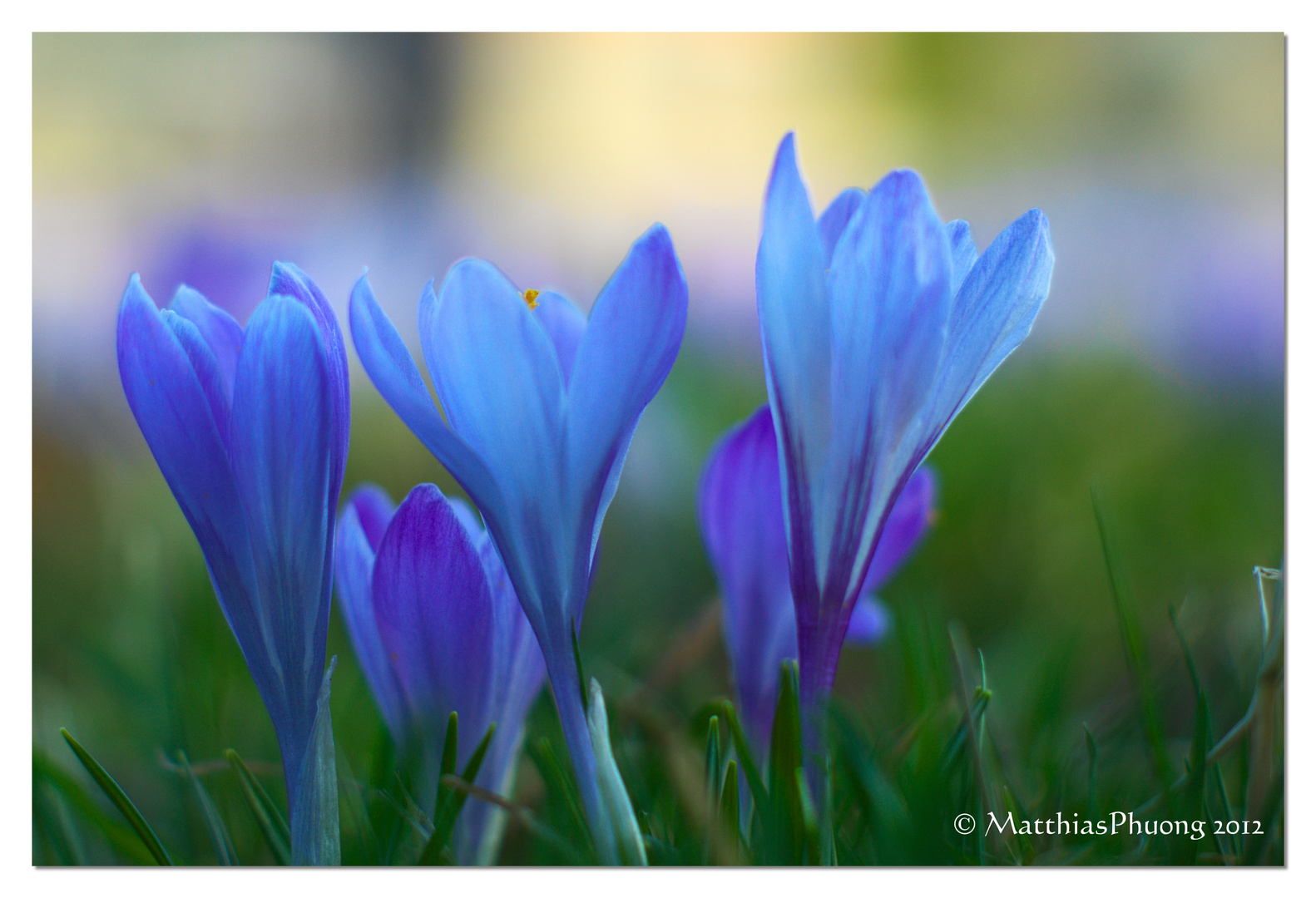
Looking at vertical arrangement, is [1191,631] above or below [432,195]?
below

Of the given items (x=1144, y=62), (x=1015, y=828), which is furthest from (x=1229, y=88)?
(x=1015, y=828)

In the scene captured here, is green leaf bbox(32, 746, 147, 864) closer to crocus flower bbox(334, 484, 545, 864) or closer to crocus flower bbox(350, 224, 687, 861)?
crocus flower bbox(334, 484, 545, 864)

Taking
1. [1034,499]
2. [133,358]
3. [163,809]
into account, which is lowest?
[163,809]

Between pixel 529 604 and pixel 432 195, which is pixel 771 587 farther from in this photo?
pixel 432 195

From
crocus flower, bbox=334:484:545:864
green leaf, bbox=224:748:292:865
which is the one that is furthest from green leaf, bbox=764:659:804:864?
green leaf, bbox=224:748:292:865

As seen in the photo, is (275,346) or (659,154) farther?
(659,154)

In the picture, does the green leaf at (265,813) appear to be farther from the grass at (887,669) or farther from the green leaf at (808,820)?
the green leaf at (808,820)

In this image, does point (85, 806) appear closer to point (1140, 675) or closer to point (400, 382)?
point (400, 382)
